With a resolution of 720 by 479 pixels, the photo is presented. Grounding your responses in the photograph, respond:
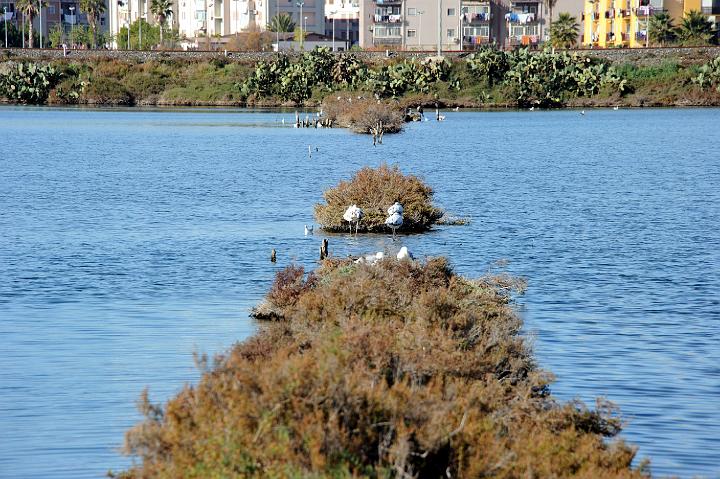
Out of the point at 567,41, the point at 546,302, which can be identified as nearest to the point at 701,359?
the point at 546,302

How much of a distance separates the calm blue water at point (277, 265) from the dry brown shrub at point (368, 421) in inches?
101

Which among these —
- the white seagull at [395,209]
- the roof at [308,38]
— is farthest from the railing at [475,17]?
the white seagull at [395,209]

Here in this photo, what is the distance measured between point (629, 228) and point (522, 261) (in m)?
8.15

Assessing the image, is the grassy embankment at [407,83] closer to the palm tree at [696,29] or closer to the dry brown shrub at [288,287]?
the palm tree at [696,29]

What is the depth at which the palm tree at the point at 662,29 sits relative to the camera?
140750mm

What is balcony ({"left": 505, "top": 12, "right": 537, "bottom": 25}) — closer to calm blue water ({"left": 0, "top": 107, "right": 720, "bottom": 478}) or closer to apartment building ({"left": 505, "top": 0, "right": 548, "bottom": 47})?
apartment building ({"left": 505, "top": 0, "right": 548, "bottom": 47})

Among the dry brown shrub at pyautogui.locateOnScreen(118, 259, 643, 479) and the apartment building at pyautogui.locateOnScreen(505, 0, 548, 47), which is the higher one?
the apartment building at pyautogui.locateOnScreen(505, 0, 548, 47)

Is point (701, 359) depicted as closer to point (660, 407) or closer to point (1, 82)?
point (660, 407)

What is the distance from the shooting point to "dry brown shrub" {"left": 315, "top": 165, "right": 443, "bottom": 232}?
107 feet

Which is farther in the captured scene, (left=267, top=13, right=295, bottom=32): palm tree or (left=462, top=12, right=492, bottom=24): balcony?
(left=267, top=13, right=295, bottom=32): palm tree

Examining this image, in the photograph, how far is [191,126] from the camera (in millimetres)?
91188

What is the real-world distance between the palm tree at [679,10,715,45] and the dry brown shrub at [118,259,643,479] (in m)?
131

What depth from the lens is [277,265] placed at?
2733cm

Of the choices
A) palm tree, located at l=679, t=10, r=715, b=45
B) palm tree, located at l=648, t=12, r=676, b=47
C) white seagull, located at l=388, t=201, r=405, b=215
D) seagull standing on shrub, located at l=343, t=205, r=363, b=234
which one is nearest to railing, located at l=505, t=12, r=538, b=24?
palm tree, located at l=648, t=12, r=676, b=47
